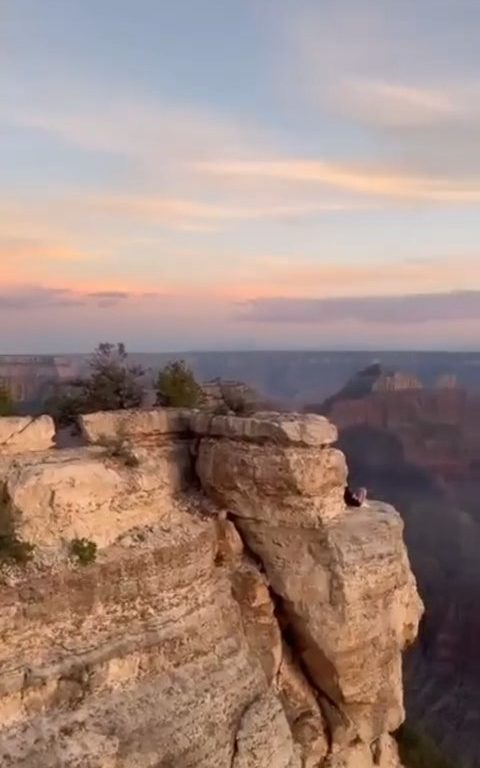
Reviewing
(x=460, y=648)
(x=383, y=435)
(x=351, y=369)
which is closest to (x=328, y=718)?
(x=460, y=648)

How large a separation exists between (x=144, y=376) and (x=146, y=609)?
594cm

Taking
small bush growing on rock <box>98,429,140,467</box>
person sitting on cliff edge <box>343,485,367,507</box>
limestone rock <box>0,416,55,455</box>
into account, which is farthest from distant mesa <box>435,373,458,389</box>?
limestone rock <box>0,416,55,455</box>

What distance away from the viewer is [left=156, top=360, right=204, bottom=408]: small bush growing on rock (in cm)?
1546

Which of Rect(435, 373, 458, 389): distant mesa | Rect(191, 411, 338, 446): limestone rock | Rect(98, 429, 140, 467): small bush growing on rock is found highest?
Rect(191, 411, 338, 446): limestone rock

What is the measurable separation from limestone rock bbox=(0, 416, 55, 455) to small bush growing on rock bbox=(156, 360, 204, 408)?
11.5 feet

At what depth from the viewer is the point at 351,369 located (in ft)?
300

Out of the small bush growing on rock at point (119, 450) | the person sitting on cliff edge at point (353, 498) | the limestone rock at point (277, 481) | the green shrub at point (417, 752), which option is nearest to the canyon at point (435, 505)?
the green shrub at point (417, 752)

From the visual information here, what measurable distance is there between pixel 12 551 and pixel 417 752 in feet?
39.2

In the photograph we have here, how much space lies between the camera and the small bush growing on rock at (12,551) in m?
10.5

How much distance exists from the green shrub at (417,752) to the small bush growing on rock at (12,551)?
10588mm

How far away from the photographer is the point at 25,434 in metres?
11.9

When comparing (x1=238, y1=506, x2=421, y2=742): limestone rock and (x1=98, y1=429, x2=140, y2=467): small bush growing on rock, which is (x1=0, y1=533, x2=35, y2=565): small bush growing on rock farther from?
(x1=238, y1=506, x2=421, y2=742): limestone rock

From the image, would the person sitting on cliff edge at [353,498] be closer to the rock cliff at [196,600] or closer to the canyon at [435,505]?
the rock cliff at [196,600]

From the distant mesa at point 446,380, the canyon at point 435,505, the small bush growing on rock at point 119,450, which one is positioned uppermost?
the small bush growing on rock at point 119,450
